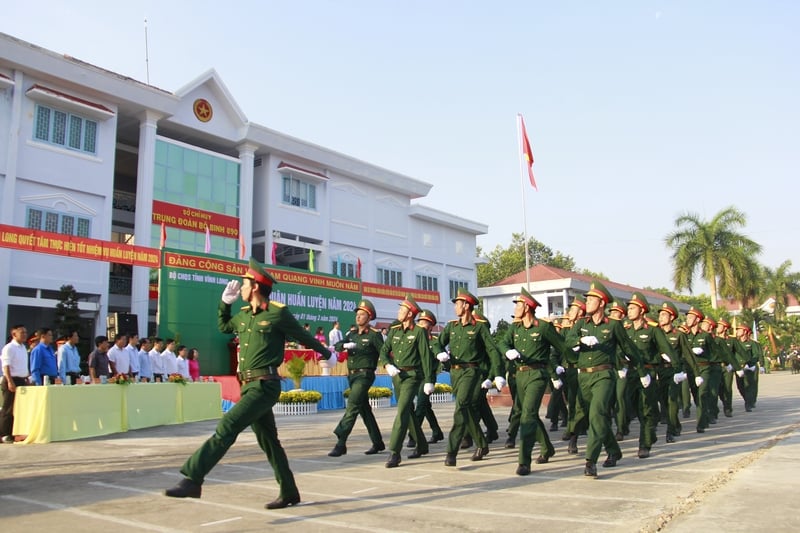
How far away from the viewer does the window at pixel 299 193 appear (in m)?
33.7

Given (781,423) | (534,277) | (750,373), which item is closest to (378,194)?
(534,277)

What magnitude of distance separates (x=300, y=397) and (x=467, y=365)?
31.6 ft

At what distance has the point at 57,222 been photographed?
79.2 ft

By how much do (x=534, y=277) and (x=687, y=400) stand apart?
116ft

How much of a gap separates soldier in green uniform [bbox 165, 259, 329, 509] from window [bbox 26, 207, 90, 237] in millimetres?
21059

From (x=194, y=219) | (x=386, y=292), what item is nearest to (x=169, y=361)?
(x=194, y=219)

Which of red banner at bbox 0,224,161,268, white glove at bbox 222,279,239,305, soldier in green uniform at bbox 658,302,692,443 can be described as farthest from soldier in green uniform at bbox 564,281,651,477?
red banner at bbox 0,224,161,268

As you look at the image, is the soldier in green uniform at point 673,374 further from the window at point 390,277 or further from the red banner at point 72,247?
the window at point 390,277

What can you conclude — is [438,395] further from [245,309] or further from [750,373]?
[245,309]

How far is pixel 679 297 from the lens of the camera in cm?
6800

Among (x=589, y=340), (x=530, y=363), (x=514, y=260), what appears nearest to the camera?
(x=589, y=340)

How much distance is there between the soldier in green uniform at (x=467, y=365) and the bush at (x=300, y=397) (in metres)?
9.05

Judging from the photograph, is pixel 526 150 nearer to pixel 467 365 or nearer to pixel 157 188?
pixel 157 188

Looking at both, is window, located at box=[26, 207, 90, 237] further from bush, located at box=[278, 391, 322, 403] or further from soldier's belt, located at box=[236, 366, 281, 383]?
soldier's belt, located at box=[236, 366, 281, 383]
